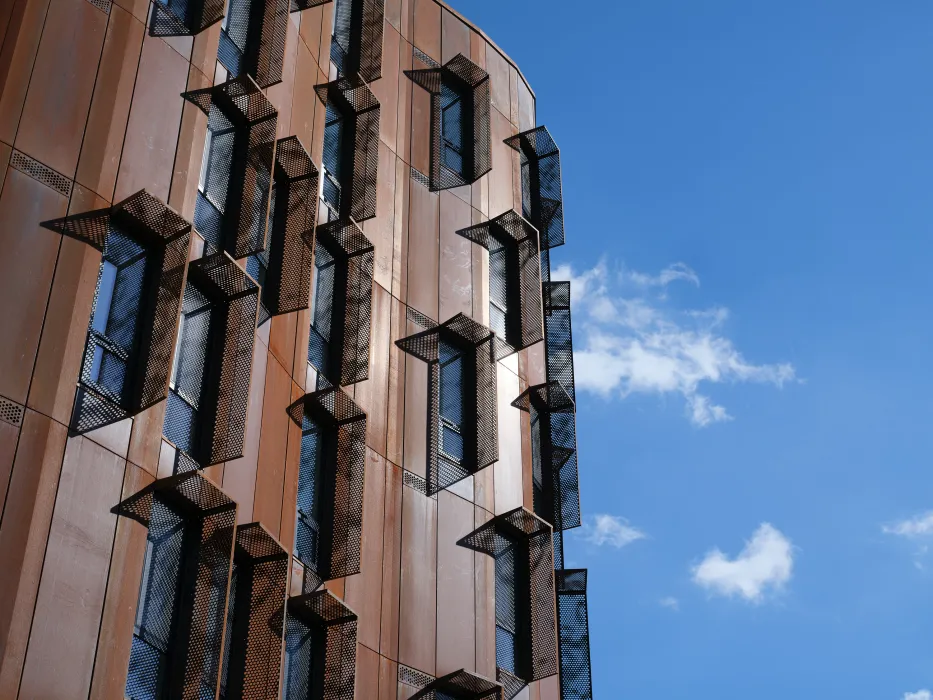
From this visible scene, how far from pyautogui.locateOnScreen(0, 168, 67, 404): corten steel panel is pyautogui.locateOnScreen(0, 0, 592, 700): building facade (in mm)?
35

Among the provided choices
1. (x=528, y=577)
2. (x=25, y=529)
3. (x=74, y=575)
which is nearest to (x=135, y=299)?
(x=25, y=529)

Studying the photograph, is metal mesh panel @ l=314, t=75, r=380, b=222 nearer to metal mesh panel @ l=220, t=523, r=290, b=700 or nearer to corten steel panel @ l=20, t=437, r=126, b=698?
metal mesh panel @ l=220, t=523, r=290, b=700

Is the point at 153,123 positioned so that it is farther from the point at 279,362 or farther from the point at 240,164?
the point at 279,362

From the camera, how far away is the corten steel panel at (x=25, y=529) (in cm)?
1497

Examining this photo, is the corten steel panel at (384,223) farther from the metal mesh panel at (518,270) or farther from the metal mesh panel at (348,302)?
the metal mesh panel at (518,270)

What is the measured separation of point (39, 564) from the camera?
15672mm

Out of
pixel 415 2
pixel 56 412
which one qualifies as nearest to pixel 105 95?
pixel 56 412

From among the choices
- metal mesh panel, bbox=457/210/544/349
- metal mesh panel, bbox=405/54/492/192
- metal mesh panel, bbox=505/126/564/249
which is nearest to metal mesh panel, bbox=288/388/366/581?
metal mesh panel, bbox=457/210/544/349

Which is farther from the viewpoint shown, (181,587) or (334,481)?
(334,481)

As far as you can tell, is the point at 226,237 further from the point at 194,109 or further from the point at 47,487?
the point at 47,487

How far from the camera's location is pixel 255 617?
66.5 ft

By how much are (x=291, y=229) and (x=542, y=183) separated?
39.0 feet

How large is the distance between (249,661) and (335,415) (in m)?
5.68

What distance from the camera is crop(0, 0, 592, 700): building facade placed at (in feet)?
55.7
